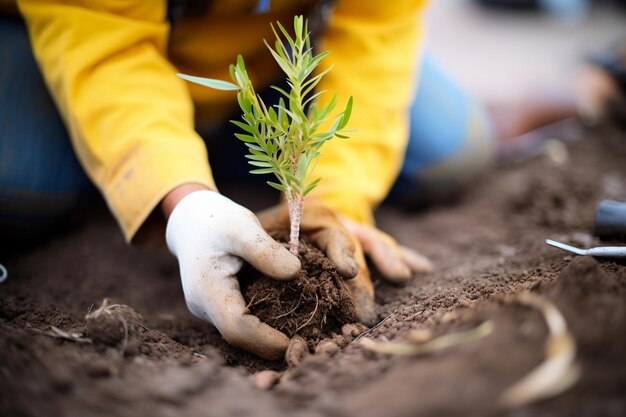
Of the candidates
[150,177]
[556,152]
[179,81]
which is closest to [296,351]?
[150,177]

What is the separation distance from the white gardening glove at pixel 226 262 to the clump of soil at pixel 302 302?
0.13 ft

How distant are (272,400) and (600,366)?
543 millimetres

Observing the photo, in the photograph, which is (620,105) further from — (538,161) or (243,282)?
(243,282)

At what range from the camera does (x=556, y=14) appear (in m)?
6.29

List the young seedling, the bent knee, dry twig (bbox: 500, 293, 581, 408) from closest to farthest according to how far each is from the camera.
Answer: dry twig (bbox: 500, 293, 581, 408) → the young seedling → the bent knee

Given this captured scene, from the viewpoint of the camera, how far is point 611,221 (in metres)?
1.45

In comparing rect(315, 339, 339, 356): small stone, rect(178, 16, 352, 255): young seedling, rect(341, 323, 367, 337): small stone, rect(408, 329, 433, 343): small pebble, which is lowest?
rect(341, 323, 367, 337): small stone

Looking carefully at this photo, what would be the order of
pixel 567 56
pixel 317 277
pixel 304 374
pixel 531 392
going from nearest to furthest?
pixel 531 392 → pixel 304 374 → pixel 317 277 → pixel 567 56

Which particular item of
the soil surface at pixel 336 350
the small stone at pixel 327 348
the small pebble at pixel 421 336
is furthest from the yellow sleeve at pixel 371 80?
the small pebble at pixel 421 336

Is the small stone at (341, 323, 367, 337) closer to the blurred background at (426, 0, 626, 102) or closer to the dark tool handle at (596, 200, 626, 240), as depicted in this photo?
the dark tool handle at (596, 200, 626, 240)

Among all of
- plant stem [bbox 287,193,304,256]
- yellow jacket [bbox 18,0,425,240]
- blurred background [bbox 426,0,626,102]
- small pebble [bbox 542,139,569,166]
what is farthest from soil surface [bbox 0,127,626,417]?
blurred background [bbox 426,0,626,102]

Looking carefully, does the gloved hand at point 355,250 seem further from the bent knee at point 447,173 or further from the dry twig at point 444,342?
the bent knee at point 447,173

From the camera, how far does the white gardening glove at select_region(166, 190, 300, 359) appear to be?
1135 mm

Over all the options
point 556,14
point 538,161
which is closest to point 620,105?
point 538,161
